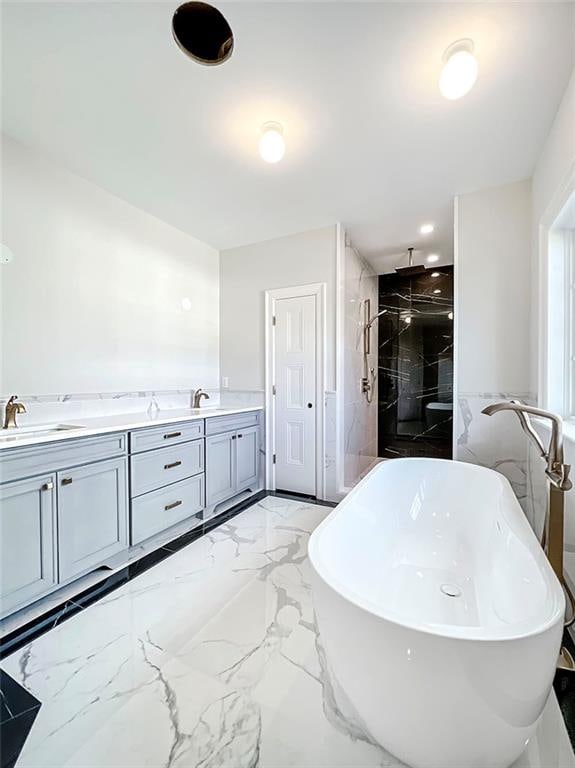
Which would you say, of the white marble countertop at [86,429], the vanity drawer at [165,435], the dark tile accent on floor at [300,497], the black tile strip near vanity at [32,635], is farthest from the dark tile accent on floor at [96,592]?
the white marble countertop at [86,429]

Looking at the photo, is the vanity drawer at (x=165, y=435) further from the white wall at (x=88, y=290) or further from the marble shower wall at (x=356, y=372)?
the marble shower wall at (x=356, y=372)

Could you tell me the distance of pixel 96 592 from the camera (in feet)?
5.70

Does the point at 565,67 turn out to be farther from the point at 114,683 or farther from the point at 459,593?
the point at 114,683

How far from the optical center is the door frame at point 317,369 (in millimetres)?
3051

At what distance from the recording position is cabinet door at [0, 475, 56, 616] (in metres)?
1.45

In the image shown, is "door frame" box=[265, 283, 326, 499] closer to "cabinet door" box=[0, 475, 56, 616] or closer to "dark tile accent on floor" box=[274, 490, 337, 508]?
"dark tile accent on floor" box=[274, 490, 337, 508]

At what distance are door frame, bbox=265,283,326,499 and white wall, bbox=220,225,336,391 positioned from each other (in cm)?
6

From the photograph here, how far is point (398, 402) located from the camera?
13.7 feet

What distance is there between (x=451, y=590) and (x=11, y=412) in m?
2.63

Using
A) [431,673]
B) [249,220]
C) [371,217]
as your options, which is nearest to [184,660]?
[431,673]

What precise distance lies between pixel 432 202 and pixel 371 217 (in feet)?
1.64

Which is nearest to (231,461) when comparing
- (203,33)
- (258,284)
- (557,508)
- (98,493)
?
(98,493)

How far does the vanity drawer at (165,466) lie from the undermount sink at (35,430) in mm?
445

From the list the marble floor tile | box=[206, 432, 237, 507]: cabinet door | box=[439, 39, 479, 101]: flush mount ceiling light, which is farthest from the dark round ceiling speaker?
the marble floor tile
